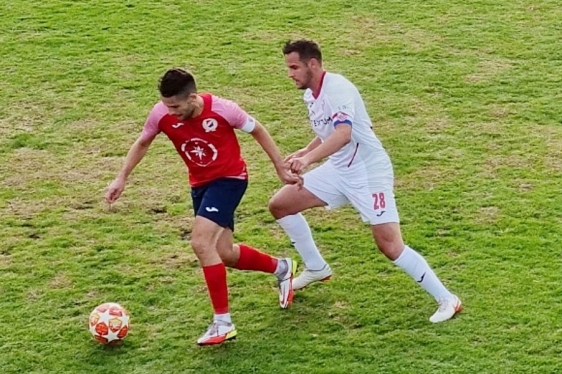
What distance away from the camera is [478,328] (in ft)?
20.0

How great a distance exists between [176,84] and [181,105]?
0.14 meters

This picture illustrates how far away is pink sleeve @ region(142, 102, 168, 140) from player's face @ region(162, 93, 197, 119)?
12 centimetres

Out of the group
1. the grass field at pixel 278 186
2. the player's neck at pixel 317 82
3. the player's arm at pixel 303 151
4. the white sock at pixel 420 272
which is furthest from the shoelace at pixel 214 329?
the player's neck at pixel 317 82

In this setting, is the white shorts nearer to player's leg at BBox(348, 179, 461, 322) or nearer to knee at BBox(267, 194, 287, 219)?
player's leg at BBox(348, 179, 461, 322)

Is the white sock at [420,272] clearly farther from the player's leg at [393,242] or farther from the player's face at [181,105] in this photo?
the player's face at [181,105]

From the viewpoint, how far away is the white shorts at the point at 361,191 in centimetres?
616

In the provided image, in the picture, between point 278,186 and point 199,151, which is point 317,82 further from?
point 278,186

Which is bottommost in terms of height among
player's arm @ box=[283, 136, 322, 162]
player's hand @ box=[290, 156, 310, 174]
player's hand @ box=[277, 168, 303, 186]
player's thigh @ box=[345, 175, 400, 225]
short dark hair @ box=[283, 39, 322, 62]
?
player's thigh @ box=[345, 175, 400, 225]

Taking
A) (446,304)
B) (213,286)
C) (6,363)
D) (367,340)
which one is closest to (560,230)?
(446,304)

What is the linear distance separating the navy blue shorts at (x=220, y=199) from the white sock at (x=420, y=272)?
1.04m

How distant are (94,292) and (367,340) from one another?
6.19 ft

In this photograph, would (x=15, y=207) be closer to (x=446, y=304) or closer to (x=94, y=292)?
(x=94, y=292)

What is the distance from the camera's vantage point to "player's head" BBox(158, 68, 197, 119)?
5.72 m

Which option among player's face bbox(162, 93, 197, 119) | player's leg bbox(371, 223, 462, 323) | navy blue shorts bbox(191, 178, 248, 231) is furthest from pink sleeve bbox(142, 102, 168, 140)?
player's leg bbox(371, 223, 462, 323)
